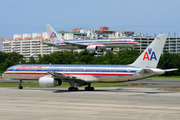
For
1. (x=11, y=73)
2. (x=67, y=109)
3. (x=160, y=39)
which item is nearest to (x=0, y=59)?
(x=11, y=73)

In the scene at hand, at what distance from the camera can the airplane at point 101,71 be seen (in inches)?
1636

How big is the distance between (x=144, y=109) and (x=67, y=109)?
5.67 meters

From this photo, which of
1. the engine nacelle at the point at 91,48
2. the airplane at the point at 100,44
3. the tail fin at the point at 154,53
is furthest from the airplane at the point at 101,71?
the engine nacelle at the point at 91,48

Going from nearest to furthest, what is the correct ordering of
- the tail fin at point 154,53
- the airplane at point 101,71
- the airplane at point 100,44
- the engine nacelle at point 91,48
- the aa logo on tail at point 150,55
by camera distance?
the airplane at point 101,71 < the tail fin at point 154,53 < the aa logo on tail at point 150,55 < the airplane at point 100,44 < the engine nacelle at point 91,48

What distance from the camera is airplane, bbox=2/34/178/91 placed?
41.6 meters

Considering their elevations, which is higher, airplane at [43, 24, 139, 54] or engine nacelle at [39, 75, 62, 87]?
airplane at [43, 24, 139, 54]

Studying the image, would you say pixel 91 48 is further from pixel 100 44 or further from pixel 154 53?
pixel 154 53

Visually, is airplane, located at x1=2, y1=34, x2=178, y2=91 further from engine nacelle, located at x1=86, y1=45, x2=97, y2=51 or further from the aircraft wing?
engine nacelle, located at x1=86, y1=45, x2=97, y2=51

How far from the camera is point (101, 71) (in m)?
43.4

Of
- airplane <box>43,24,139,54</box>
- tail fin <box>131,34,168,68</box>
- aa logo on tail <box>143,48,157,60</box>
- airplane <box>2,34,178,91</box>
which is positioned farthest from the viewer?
airplane <box>43,24,139,54</box>

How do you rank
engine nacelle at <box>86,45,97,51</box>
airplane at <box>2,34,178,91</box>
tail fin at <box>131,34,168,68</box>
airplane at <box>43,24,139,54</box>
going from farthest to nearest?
engine nacelle at <box>86,45,97,51</box>, airplane at <box>43,24,139,54</box>, tail fin at <box>131,34,168,68</box>, airplane at <box>2,34,178,91</box>

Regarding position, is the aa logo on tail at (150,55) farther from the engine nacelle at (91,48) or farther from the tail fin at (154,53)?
the engine nacelle at (91,48)

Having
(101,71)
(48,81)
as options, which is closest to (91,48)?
(101,71)

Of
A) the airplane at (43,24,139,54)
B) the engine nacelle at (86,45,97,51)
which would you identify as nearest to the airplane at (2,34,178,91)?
the airplane at (43,24,139,54)
